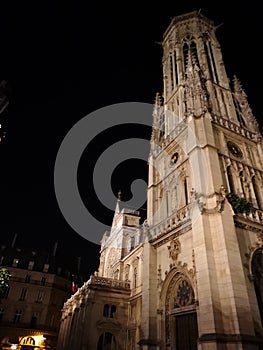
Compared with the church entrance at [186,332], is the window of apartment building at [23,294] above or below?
above

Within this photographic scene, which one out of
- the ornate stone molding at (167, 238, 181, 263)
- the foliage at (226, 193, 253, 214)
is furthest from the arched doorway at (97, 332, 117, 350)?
the foliage at (226, 193, 253, 214)

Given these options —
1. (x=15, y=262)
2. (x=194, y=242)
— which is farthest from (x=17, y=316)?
(x=194, y=242)

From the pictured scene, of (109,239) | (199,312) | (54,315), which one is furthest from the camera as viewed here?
(54,315)

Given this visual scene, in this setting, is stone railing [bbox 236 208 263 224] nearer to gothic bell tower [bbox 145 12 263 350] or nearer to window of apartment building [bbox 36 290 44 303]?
gothic bell tower [bbox 145 12 263 350]

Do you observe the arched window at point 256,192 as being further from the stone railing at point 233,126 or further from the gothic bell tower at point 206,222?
the stone railing at point 233,126

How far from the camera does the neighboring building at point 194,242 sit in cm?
1420

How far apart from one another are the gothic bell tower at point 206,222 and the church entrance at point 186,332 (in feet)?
0.18

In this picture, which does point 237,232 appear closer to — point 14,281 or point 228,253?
point 228,253

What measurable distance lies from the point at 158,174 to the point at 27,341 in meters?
38.4

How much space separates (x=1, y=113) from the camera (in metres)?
18.3

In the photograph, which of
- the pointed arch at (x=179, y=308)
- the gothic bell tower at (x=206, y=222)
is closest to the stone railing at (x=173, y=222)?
the gothic bell tower at (x=206, y=222)

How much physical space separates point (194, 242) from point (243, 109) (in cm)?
1988

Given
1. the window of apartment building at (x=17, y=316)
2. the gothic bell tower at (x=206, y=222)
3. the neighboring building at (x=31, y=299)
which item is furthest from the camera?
the window of apartment building at (x=17, y=316)

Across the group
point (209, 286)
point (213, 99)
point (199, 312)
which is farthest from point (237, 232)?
point (213, 99)
